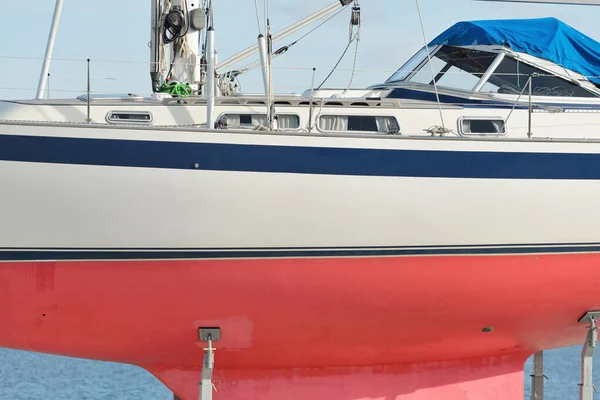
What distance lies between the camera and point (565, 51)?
9.71 m

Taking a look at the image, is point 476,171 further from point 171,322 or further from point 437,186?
point 171,322

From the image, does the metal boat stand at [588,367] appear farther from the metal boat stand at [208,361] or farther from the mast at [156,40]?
the mast at [156,40]

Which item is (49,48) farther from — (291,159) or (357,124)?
(357,124)

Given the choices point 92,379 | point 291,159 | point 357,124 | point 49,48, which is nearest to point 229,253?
point 291,159

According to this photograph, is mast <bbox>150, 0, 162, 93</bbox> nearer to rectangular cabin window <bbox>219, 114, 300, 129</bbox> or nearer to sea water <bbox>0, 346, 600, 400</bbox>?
rectangular cabin window <bbox>219, 114, 300, 129</bbox>

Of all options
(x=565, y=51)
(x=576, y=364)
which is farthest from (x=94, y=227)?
(x=576, y=364)

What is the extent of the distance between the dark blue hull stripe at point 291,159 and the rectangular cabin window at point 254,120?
67 cm

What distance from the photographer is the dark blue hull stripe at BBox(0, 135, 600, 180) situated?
781 cm

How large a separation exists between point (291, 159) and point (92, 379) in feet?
40.9

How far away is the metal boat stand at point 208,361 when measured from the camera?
8141mm

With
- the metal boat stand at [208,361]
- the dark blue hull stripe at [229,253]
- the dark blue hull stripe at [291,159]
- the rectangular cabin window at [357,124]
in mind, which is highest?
the rectangular cabin window at [357,124]

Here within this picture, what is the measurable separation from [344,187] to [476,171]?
3.61 ft

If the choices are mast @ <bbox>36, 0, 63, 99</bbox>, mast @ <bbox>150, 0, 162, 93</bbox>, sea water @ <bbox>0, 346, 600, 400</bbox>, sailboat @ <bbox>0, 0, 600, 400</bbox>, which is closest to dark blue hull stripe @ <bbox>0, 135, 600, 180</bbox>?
sailboat @ <bbox>0, 0, 600, 400</bbox>

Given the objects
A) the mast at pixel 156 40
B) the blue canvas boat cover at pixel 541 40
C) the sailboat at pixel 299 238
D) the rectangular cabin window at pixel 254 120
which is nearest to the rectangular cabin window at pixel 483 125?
the sailboat at pixel 299 238
